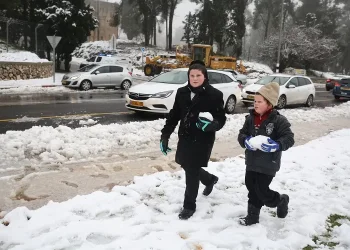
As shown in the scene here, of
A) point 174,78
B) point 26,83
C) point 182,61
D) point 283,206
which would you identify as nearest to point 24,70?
point 26,83

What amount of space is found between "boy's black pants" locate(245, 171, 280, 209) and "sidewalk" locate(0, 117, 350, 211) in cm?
197

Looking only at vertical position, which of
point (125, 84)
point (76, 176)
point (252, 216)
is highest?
point (125, 84)

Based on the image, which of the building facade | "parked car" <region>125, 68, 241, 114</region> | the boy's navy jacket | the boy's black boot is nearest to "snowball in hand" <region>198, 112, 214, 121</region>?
the boy's navy jacket

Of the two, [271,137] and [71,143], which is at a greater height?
[271,137]

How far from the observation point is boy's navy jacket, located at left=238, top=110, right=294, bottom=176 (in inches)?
126

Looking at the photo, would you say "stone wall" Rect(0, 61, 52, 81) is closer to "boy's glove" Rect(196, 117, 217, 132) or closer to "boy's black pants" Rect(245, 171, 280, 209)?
"boy's glove" Rect(196, 117, 217, 132)

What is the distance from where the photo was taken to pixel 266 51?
48.6 metres

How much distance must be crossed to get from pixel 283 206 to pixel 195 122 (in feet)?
4.60

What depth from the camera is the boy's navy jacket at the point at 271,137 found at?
3.20 meters

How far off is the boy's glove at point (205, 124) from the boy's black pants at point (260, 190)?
679 mm

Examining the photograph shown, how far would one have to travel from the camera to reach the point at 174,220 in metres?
3.60

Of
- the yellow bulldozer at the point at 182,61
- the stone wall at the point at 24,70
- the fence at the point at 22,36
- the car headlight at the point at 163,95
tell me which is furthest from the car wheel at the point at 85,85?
the yellow bulldozer at the point at 182,61

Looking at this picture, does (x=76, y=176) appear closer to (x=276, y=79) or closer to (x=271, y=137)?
(x=271, y=137)

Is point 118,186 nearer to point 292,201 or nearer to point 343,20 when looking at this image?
point 292,201
